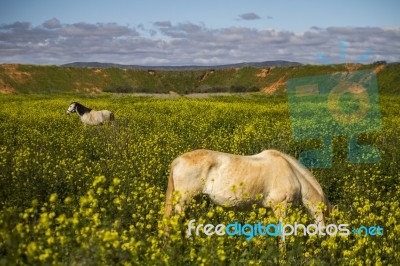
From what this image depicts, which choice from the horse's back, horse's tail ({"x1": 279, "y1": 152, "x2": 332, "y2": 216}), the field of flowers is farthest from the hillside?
the horse's back

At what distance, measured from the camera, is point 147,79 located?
113 meters

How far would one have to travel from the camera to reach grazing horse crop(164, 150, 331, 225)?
6.89 m

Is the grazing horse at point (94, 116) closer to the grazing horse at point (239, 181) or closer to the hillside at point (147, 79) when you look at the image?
the grazing horse at point (239, 181)

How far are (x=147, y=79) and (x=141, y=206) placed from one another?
10701 centimetres

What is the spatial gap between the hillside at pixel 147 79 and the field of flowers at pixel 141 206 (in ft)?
233

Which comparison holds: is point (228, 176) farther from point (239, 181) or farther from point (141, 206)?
point (141, 206)

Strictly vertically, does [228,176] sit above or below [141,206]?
above

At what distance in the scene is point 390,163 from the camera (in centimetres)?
1152

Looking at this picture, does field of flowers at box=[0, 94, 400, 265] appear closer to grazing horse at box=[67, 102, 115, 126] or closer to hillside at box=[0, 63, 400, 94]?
grazing horse at box=[67, 102, 115, 126]

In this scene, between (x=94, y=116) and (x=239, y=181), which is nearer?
(x=239, y=181)

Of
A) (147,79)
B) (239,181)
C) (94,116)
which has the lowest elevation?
(147,79)

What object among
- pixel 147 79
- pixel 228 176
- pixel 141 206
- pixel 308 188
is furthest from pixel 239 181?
pixel 147 79

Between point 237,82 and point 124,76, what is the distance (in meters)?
28.3

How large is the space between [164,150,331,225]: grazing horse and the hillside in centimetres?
7645
